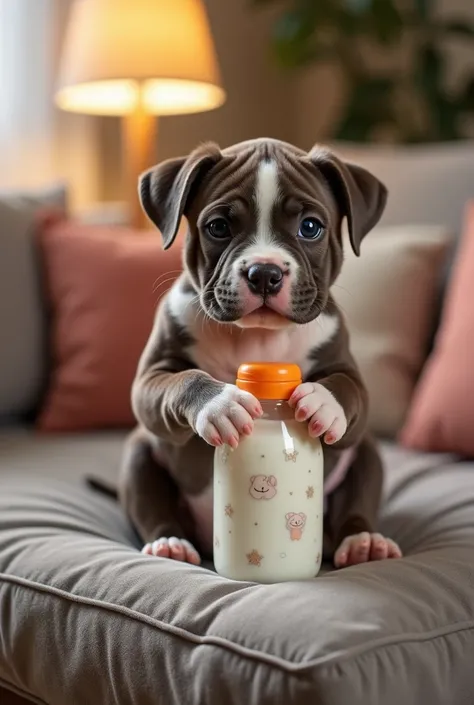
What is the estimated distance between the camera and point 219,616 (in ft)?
3.33

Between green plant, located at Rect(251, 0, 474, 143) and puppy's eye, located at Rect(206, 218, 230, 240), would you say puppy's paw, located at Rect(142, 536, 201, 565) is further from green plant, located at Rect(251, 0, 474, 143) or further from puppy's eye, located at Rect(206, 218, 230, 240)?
green plant, located at Rect(251, 0, 474, 143)

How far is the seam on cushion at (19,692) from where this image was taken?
1.23m

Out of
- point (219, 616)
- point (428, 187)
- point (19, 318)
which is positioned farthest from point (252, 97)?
point (219, 616)

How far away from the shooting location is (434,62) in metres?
3.27

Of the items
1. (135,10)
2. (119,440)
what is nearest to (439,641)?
(119,440)

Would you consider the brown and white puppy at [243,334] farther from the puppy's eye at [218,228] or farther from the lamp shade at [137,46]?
the lamp shade at [137,46]

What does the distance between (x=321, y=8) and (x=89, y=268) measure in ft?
5.30

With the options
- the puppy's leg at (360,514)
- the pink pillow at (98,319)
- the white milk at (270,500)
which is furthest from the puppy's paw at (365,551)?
the pink pillow at (98,319)

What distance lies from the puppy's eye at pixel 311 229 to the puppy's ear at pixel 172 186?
151 millimetres

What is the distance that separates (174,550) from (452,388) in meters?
0.73

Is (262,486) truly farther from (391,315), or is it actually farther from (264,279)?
(391,315)

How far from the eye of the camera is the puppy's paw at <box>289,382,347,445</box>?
1119mm

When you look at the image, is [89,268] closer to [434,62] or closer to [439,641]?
[439,641]

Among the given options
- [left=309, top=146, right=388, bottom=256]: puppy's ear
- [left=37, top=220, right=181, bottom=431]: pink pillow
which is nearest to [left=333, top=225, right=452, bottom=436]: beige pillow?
[left=37, top=220, right=181, bottom=431]: pink pillow
